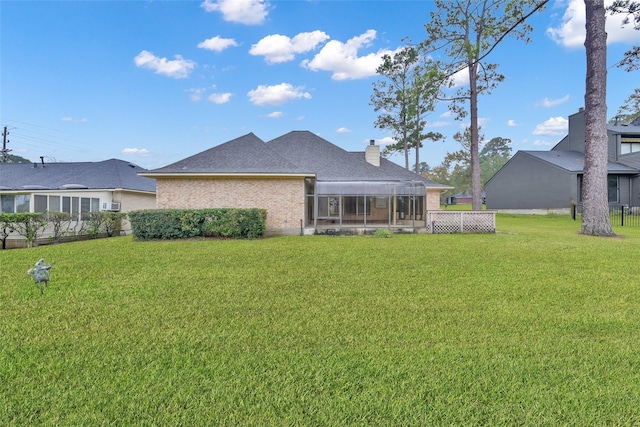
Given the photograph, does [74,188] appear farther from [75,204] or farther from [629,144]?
[629,144]

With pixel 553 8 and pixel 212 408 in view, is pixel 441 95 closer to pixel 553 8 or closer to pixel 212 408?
pixel 553 8

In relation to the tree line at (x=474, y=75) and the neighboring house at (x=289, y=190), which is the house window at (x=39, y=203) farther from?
the tree line at (x=474, y=75)

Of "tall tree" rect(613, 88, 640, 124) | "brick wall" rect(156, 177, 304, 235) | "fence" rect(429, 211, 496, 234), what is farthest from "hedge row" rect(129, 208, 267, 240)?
"tall tree" rect(613, 88, 640, 124)

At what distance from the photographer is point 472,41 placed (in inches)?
817

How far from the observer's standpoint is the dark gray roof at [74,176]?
18.5 m

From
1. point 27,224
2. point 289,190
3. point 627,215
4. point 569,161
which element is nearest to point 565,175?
point 569,161

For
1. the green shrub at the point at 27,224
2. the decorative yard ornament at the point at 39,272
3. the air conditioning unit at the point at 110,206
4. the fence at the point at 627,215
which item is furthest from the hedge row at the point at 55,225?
the fence at the point at 627,215

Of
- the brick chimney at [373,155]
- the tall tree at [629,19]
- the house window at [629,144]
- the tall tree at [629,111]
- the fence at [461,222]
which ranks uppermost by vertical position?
the tall tree at [629,111]

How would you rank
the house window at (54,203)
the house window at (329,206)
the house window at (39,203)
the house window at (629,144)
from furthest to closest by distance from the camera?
the house window at (629,144) < the house window at (329,206) < the house window at (54,203) < the house window at (39,203)

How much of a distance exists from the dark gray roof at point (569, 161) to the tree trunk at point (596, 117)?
16170mm

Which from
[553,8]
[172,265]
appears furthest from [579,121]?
[172,265]

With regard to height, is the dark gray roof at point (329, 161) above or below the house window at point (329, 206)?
above

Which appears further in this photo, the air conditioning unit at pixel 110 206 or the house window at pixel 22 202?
the air conditioning unit at pixel 110 206

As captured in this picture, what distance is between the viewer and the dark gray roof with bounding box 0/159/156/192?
60.6ft
